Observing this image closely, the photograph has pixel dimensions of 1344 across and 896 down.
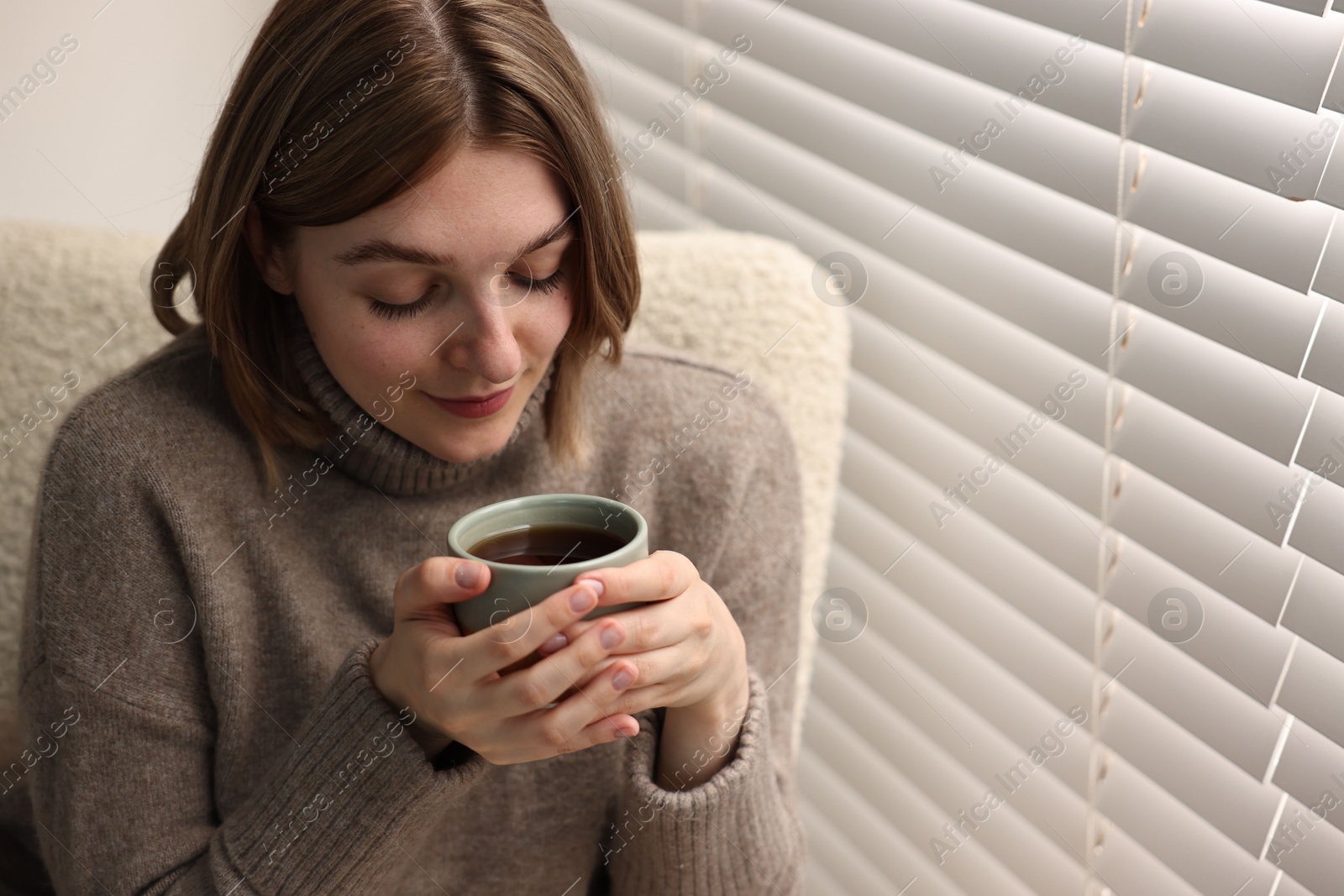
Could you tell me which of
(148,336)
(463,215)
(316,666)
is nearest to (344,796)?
(316,666)

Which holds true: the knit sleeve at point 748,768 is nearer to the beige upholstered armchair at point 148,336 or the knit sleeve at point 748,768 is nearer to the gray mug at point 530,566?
the beige upholstered armchair at point 148,336

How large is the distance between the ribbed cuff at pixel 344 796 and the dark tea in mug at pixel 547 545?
0.20m

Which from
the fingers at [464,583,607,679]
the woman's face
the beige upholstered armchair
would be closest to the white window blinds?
the beige upholstered armchair

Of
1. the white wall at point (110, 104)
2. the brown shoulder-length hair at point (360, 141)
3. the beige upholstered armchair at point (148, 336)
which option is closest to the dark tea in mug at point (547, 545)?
the brown shoulder-length hair at point (360, 141)

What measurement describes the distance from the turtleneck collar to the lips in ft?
0.18

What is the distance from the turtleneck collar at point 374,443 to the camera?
101 cm

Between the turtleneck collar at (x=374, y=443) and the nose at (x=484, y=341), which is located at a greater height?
the nose at (x=484, y=341)

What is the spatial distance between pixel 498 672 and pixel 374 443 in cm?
34

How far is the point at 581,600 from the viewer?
2.33ft

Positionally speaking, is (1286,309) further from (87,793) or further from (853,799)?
(87,793)

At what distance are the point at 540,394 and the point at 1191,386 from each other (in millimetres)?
605

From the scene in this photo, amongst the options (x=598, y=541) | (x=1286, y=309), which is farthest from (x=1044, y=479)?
(x=598, y=541)

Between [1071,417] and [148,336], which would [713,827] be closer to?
[1071,417]

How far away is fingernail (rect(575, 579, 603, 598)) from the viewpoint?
0.71m
